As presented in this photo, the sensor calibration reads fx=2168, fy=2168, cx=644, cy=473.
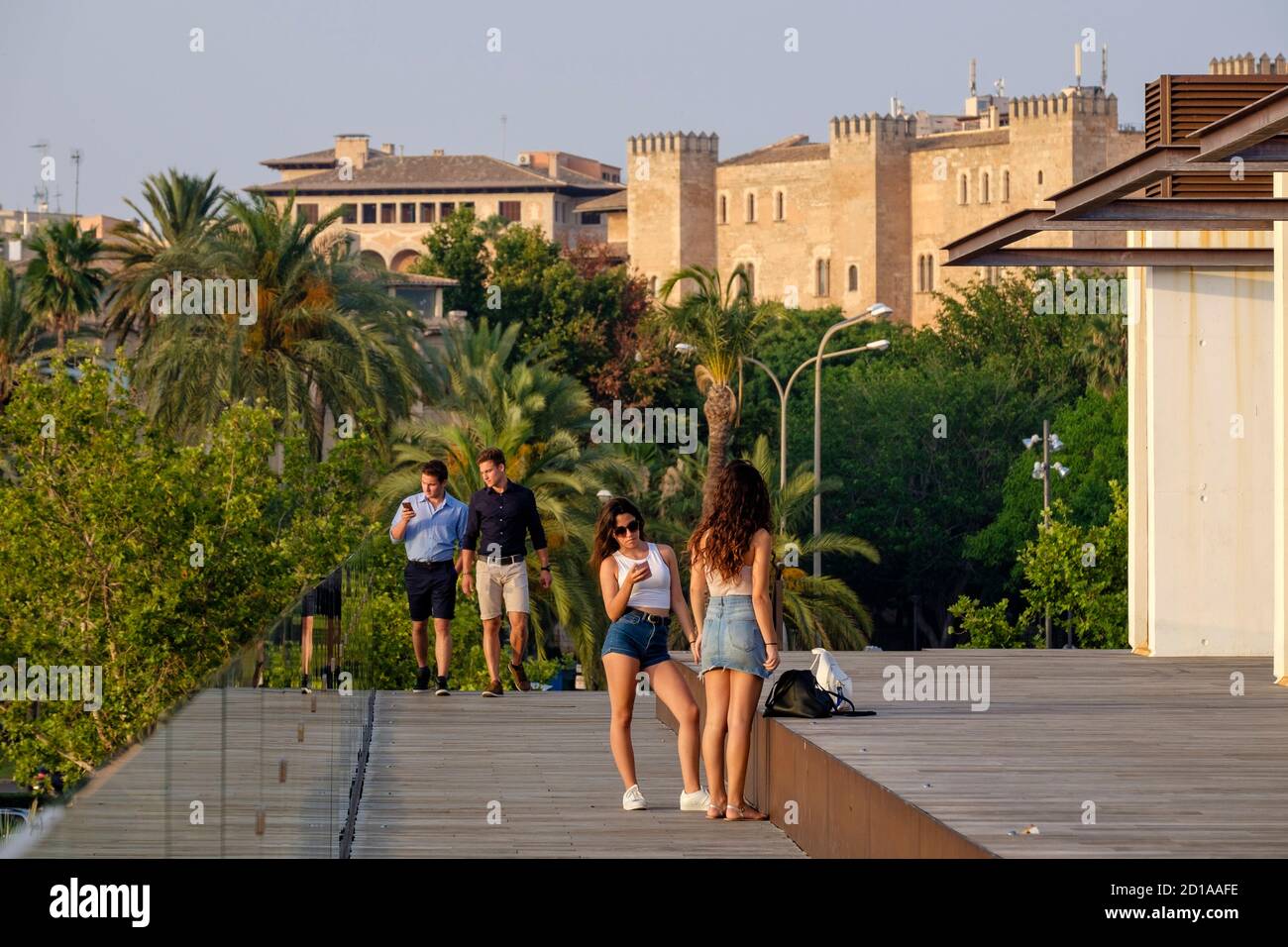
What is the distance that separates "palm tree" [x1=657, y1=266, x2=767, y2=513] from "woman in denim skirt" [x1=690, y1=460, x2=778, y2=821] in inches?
1280

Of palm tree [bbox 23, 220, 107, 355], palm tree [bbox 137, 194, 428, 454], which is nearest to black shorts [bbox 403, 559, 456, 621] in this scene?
palm tree [bbox 137, 194, 428, 454]

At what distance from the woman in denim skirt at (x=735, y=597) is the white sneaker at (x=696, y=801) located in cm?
52

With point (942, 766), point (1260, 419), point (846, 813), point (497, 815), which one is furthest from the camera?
point (1260, 419)

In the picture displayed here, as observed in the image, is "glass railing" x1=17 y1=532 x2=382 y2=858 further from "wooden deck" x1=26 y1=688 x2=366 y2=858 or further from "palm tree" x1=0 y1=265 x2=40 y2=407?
"palm tree" x1=0 y1=265 x2=40 y2=407

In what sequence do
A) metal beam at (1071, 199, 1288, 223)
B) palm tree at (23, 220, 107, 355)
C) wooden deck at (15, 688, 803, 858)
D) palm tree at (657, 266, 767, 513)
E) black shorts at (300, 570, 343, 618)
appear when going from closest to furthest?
wooden deck at (15, 688, 803, 858) < black shorts at (300, 570, 343, 618) < metal beam at (1071, 199, 1288, 223) < palm tree at (657, 266, 767, 513) < palm tree at (23, 220, 107, 355)

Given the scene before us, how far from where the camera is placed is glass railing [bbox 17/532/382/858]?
4.39 meters

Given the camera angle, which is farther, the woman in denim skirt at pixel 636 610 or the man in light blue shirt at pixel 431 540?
the man in light blue shirt at pixel 431 540

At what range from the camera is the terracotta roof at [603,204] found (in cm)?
13112

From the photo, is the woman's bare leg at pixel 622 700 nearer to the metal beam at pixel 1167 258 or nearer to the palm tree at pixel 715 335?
the metal beam at pixel 1167 258

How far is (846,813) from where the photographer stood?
858cm

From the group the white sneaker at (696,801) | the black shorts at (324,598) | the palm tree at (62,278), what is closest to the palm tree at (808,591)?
the palm tree at (62,278)
